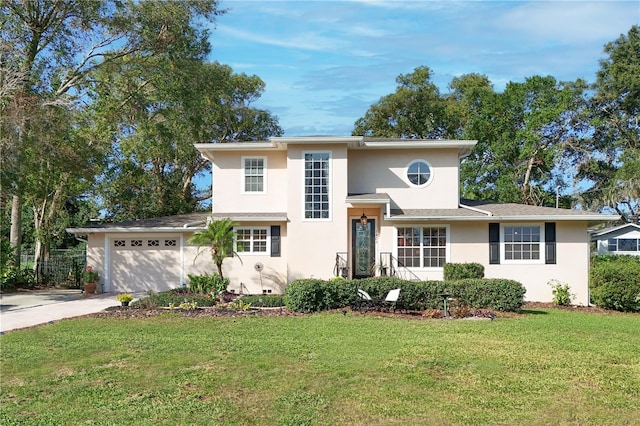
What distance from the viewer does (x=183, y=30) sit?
81.0 feet

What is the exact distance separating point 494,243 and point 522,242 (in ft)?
3.00

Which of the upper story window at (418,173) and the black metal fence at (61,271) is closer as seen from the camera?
the upper story window at (418,173)

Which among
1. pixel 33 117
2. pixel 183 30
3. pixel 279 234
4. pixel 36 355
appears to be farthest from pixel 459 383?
pixel 183 30

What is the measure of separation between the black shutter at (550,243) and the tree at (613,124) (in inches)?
725

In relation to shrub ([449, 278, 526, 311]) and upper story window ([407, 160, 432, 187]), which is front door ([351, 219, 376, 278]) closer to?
upper story window ([407, 160, 432, 187])

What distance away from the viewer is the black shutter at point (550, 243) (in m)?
18.9

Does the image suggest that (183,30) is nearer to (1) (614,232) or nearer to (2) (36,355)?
(2) (36,355)

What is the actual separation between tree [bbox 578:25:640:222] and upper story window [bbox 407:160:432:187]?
1957 centimetres

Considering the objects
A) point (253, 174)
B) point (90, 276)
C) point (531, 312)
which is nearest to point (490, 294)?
point (531, 312)

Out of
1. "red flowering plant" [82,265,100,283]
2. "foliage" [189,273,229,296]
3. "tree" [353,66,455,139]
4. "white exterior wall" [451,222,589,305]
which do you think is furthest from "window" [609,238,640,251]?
"red flowering plant" [82,265,100,283]

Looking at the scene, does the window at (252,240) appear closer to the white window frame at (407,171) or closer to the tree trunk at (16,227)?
the white window frame at (407,171)

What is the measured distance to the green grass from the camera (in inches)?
266

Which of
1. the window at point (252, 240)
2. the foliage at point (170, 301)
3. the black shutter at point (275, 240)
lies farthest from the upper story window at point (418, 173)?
the foliage at point (170, 301)

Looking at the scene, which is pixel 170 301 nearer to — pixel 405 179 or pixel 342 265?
pixel 342 265
